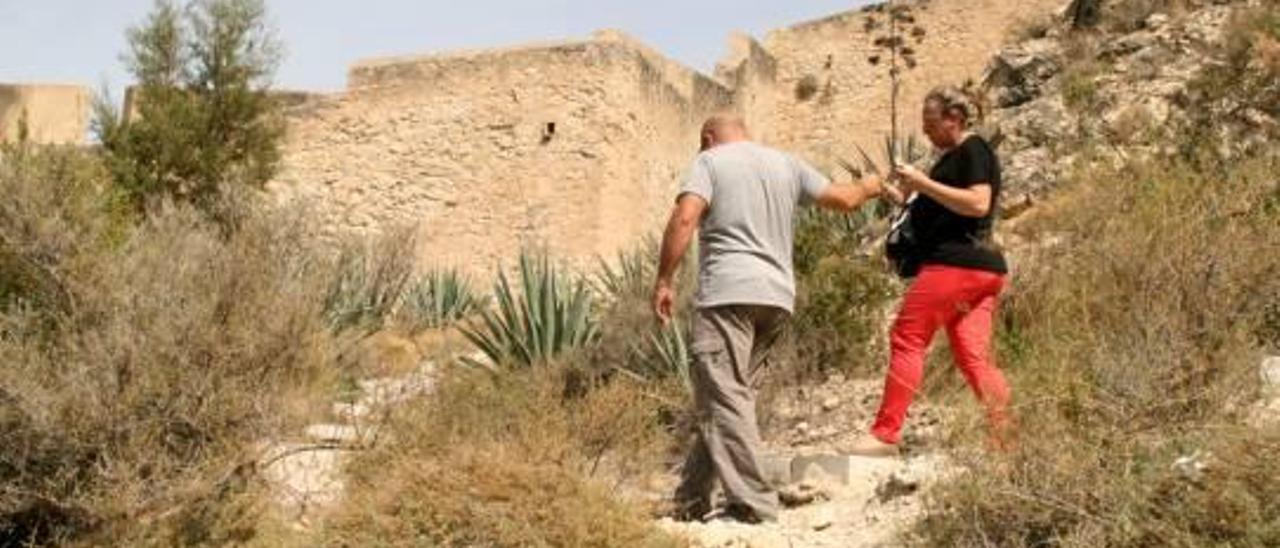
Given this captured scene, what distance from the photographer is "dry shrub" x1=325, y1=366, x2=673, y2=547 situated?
172 inches

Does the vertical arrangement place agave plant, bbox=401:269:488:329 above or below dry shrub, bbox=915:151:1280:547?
below

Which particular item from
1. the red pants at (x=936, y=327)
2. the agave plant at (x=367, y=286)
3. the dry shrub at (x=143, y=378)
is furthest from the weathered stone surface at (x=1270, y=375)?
the agave plant at (x=367, y=286)

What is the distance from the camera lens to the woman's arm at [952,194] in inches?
201

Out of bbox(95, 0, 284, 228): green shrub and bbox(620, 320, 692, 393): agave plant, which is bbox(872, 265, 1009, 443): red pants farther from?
bbox(95, 0, 284, 228): green shrub

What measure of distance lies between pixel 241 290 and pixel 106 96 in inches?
402

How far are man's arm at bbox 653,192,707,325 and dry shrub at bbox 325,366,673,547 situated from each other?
1.92ft

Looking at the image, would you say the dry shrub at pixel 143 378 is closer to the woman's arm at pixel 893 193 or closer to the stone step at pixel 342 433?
the stone step at pixel 342 433

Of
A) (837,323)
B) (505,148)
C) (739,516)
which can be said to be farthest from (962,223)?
(505,148)

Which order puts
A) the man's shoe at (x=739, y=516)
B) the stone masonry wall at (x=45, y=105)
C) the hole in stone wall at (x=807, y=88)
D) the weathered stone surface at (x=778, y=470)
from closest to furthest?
1. the man's shoe at (x=739, y=516)
2. the weathered stone surface at (x=778, y=470)
3. the stone masonry wall at (x=45, y=105)
4. the hole in stone wall at (x=807, y=88)

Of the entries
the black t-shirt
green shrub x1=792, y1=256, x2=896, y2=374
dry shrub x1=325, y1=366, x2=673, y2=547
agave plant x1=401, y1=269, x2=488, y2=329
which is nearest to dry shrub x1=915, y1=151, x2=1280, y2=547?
the black t-shirt

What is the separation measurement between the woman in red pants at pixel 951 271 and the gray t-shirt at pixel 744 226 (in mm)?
440

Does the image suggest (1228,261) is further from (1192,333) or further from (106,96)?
(106,96)

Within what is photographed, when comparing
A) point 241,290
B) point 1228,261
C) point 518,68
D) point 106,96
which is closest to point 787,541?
point 1228,261

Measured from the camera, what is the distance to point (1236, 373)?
15.1 feet
